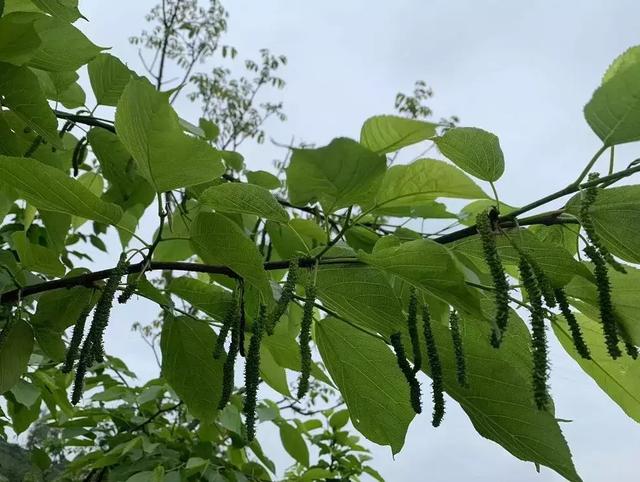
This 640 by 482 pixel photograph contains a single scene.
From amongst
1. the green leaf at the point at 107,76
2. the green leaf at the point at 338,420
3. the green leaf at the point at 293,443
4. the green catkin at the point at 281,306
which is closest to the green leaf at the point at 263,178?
the green leaf at the point at 107,76

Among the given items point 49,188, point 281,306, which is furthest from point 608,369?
point 49,188

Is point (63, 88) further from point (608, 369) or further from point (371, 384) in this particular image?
point (608, 369)

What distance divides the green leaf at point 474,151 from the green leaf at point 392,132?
5 cm

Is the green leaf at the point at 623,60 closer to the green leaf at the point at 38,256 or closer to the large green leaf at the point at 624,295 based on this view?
the large green leaf at the point at 624,295

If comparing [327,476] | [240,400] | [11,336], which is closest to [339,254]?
[11,336]

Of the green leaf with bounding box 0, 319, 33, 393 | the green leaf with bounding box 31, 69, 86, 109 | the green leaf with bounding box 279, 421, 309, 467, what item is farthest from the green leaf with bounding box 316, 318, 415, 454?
the green leaf with bounding box 279, 421, 309, 467

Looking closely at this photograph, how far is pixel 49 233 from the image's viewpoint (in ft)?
3.60

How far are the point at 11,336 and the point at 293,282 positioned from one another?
487 millimetres

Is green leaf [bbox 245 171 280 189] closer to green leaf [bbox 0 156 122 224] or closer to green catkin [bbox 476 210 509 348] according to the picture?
green leaf [bbox 0 156 122 224]

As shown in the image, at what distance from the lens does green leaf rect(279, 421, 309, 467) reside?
5.36 feet

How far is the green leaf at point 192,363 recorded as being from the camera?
3.03 ft

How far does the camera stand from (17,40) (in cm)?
77

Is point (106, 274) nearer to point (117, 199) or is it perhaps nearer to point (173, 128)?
point (173, 128)

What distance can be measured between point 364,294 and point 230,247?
15cm
